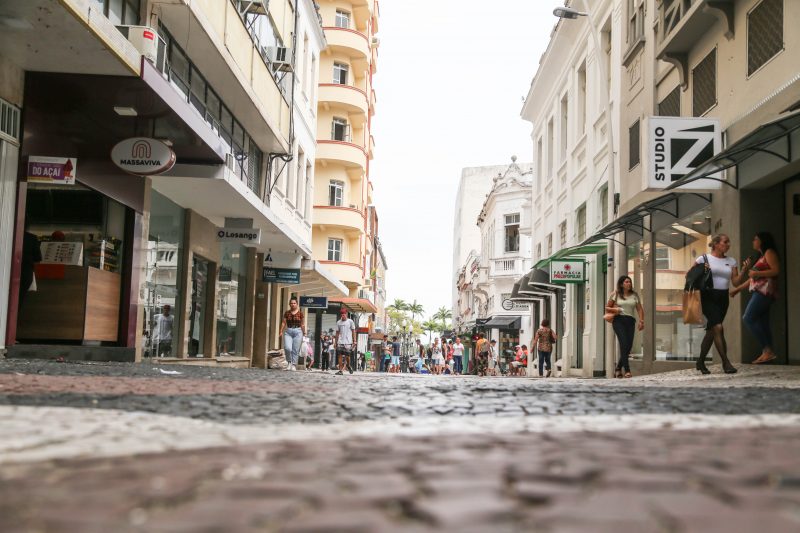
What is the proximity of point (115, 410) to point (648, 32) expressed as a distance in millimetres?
16933

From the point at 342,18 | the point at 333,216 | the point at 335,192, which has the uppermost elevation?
the point at 342,18

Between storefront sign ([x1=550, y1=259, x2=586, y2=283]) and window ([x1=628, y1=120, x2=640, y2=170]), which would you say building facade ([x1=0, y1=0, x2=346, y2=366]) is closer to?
storefront sign ([x1=550, y1=259, x2=586, y2=283])

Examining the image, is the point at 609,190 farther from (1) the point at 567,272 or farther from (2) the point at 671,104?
(1) the point at 567,272

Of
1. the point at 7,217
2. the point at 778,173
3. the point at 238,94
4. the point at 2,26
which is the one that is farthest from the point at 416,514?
the point at 238,94

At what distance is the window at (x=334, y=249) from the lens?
151ft

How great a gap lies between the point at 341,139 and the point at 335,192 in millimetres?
2684

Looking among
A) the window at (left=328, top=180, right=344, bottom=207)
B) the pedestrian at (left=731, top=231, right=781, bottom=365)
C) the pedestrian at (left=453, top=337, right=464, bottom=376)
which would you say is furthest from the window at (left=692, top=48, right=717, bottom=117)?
the window at (left=328, top=180, right=344, bottom=207)

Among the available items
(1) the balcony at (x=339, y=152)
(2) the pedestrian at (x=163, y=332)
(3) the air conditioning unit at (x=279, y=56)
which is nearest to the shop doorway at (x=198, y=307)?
(2) the pedestrian at (x=163, y=332)

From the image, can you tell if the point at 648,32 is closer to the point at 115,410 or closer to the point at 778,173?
the point at 778,173

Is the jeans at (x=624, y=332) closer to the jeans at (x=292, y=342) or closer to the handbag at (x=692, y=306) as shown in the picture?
the handbag at (x=692, y=306)

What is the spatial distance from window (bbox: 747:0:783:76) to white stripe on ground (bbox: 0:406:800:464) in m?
9.36

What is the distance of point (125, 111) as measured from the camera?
1308cm

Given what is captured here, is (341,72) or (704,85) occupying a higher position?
(341,72)

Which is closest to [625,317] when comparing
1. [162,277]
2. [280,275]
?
[162,277]
